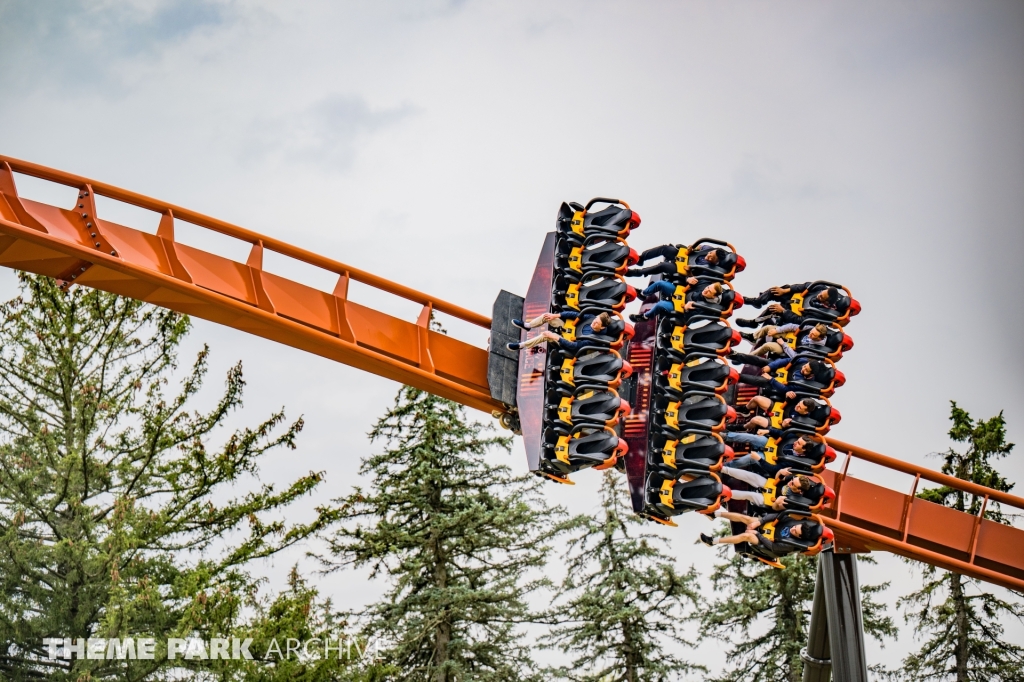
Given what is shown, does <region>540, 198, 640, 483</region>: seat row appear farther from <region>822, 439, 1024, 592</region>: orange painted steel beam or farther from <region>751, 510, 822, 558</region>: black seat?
<region>822, 439, 1024, 592</region>: orange painted steel beam

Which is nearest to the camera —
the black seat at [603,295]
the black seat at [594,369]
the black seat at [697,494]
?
the black seat at [594,369]

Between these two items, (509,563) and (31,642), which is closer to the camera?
(31,642)

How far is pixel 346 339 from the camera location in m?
9.03

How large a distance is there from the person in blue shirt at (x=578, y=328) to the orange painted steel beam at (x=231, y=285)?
1.69 ft

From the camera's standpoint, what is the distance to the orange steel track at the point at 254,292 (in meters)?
8.09

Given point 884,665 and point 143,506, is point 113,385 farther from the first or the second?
point 884,665

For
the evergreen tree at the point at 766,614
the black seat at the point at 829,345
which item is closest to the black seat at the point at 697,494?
the black seat at the point at 829,345

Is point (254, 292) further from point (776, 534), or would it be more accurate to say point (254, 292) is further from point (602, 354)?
point (776, 534)

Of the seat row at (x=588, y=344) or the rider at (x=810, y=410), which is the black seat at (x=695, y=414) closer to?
the seat row at (x=588, y=344)

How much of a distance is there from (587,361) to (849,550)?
11.6 feet

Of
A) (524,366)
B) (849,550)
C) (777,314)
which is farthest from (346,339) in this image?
(849,550)

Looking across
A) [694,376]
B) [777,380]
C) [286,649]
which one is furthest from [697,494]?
[286,649]

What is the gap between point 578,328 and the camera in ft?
31.0

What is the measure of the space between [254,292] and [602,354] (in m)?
2.77
